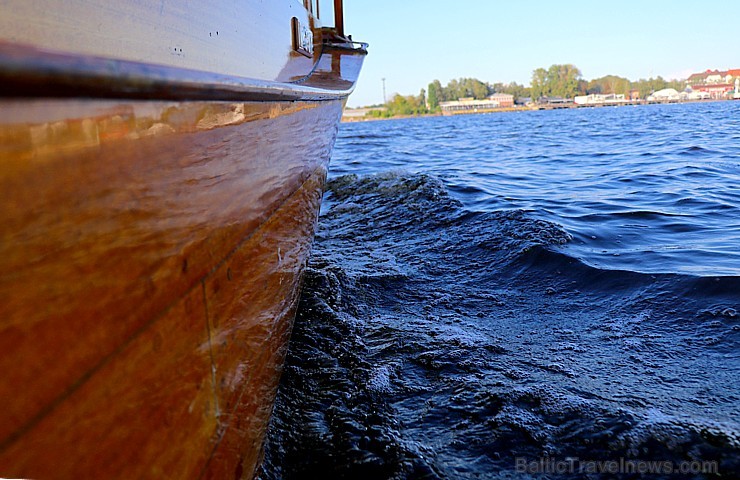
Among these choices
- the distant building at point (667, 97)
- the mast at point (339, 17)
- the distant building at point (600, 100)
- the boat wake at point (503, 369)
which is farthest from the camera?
the distant building at point (600, 100)

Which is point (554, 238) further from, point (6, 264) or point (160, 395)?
point (6, 264)

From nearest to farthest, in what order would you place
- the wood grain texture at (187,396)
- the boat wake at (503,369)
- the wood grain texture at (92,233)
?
the wood grain texture at (92,233) < the wood grain texture at (187,396) < the boat wake at (503,369)

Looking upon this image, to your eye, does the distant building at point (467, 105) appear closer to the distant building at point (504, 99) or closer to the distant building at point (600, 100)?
the distant building at point (504, 99)

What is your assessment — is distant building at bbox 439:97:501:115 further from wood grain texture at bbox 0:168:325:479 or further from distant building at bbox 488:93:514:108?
wood grain texture at bbox 0:168:325:479

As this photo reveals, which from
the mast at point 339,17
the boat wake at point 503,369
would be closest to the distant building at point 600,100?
the mast at point 339,17

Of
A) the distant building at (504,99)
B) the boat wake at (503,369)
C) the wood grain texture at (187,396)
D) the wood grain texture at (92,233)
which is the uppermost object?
the distant building at (504,99)

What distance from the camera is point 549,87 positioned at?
12631cm

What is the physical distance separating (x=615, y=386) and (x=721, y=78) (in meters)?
141

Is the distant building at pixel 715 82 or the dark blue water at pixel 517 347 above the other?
the distant building at pixel 715 82

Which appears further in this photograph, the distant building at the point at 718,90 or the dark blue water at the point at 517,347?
the distant building at the point at 718,90

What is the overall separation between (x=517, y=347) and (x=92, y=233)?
2167 millimetres

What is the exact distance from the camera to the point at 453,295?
10.7ft

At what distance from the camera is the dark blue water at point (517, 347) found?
175 centimetres

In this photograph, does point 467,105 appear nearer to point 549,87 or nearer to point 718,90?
point 549,87
